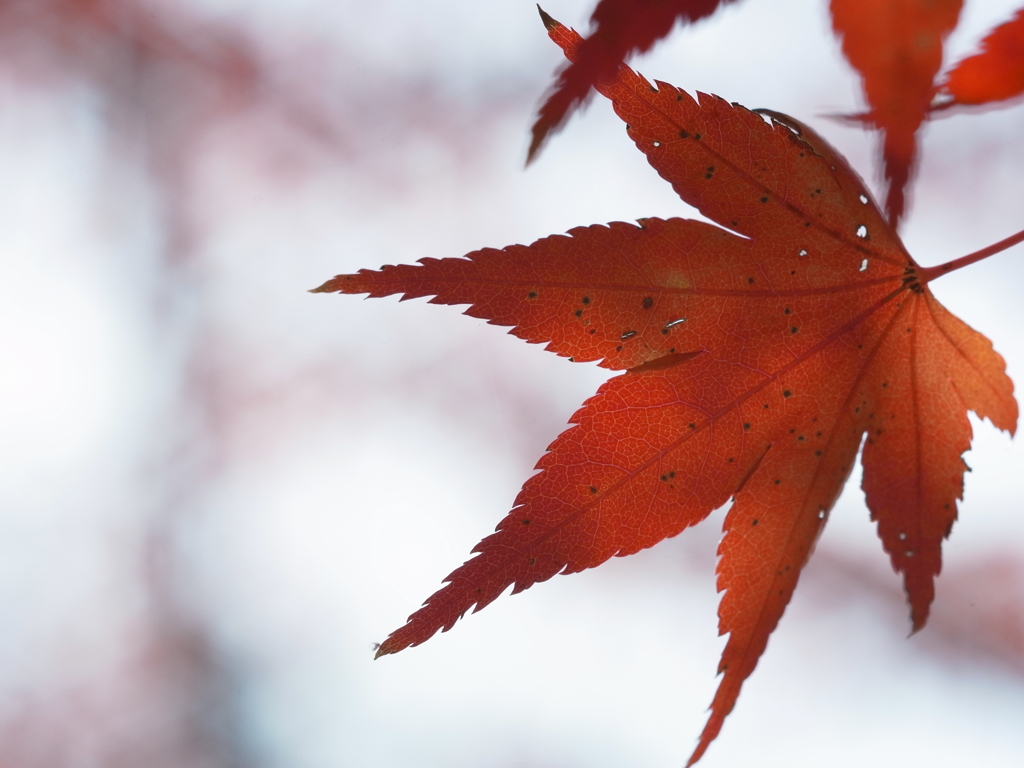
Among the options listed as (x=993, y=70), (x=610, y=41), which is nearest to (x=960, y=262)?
(x=993, y=70)

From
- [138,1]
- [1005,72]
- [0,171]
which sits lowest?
[1005,72]

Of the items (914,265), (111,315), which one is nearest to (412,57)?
(111,315)

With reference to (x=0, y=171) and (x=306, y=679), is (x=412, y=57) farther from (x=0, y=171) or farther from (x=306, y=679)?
(x=306, y=679)

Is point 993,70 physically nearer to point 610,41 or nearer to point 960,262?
point 960,262

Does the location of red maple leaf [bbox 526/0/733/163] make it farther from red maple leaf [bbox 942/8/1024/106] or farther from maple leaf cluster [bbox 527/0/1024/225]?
red maple leaf [bbox 942/8/1024/106]

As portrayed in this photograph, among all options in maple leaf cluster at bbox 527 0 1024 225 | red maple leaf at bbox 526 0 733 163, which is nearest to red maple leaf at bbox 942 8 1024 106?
maple leaf cluster at bbox 527 0 1024 225

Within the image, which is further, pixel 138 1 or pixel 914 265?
pixel 138 1
